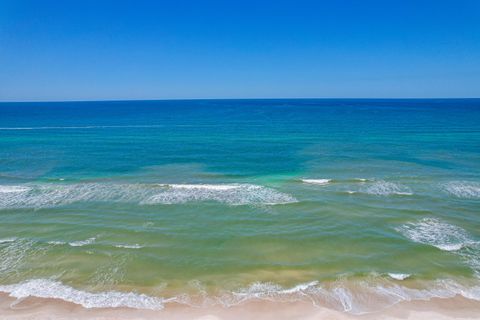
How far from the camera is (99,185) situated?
25.0 m

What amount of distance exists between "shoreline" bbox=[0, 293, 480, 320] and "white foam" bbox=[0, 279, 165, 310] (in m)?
0.26

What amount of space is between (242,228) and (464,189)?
16.7m

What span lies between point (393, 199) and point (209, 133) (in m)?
34.7

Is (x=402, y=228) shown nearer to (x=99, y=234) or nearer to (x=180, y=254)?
(x=180, y=254)

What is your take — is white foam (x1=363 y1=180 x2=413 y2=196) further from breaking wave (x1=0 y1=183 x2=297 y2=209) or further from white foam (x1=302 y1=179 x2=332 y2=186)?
breaking wave (x1=0 y1=183 x2=297 y2=209)

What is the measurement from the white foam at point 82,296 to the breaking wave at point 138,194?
369 inches

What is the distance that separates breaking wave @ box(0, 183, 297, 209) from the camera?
21.4m

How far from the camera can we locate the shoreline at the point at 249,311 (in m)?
10.6

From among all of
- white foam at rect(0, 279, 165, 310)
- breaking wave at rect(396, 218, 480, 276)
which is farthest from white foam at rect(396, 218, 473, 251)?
white foam at rect(0, 279, 165, 310)

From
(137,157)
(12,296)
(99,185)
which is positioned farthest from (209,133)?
(12,296)

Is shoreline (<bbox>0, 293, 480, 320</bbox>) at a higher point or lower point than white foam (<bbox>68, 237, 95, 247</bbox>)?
lower

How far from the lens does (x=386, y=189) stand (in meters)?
23.2

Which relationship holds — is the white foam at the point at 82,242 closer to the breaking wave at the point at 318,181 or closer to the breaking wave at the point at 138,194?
the breaking wave at the point at 138,194

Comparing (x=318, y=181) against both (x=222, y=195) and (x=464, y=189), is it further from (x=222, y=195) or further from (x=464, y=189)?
(x=464, y=189)
